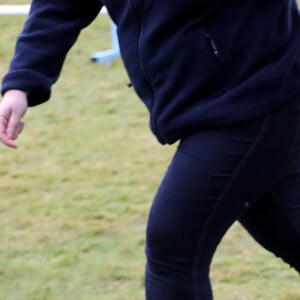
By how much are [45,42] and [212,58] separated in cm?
55

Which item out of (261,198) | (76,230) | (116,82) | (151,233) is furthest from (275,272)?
(116,82)

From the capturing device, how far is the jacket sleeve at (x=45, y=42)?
8.84 feet

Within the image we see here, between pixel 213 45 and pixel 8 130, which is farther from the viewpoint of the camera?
pixel 8 130

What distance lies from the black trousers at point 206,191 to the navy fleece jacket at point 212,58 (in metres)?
0.05

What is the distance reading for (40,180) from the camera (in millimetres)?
5207

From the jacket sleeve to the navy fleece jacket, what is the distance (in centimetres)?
28

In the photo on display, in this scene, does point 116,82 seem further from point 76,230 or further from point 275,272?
point 275,272

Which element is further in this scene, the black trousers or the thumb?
the thumb

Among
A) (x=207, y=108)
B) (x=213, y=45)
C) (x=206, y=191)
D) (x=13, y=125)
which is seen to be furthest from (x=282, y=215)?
(x=13, y=125)

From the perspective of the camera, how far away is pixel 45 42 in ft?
8.95

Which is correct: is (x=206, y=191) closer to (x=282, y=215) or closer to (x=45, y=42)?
(x=282, y=215)

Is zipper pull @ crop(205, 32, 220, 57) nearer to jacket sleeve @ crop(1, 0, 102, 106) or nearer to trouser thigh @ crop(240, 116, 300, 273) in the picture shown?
trouser thigh @ crop(240, 116, 300, 273)

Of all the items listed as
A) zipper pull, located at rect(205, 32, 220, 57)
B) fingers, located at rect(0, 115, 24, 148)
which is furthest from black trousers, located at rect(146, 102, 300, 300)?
fingers, located at rect(0, 115, 24, 148)

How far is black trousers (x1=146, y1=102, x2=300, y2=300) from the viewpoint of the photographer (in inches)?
96.1
